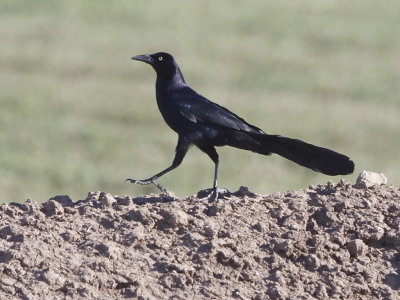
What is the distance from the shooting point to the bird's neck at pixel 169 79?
6961 millimetres

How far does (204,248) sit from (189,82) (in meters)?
18.0

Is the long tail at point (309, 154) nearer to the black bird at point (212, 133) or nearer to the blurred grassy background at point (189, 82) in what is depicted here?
the black bird at point (212, 133)

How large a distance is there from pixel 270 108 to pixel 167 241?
1522 cm

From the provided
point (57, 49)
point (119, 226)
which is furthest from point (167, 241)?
point (57, 49)

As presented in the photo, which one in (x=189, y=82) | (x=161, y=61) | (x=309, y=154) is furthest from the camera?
(x=189, y=82)

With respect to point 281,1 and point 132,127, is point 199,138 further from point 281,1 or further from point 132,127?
point 281,1

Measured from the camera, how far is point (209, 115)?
6.71m

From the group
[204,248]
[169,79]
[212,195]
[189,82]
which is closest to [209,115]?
[169,79]

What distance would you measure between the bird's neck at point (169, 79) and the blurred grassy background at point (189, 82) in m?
6.20

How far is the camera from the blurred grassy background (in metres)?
15.2

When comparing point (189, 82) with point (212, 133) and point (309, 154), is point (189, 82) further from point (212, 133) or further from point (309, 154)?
point (309, 154)

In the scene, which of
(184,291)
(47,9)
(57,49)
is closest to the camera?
(184,291)

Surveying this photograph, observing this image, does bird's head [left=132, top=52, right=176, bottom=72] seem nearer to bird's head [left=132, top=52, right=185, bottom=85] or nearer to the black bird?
bird's head [left=132, top=52, right=185, bottom=85]

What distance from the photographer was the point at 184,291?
5.38 meters
